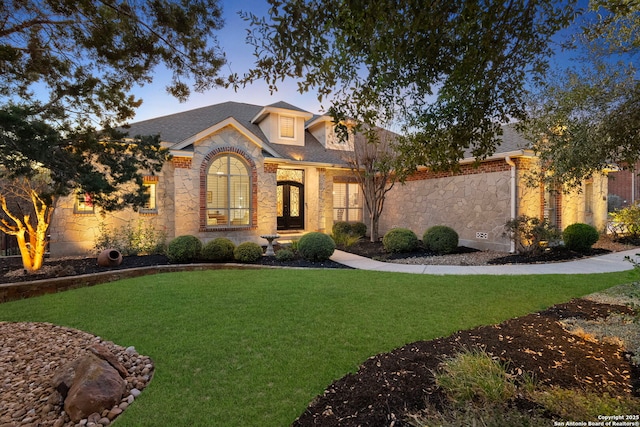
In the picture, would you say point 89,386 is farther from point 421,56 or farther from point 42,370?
point 421,56

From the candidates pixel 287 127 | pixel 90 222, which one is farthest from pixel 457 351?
pixel 287 127

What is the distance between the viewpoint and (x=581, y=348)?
12.6ft

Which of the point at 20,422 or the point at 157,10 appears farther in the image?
the point at 157,10

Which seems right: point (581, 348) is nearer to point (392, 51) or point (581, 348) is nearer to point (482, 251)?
point (392, 51)

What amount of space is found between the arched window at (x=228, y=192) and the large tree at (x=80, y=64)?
286 inches

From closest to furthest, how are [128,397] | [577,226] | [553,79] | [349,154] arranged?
[128,397] < [553,79] < [577,226] < [349,154]

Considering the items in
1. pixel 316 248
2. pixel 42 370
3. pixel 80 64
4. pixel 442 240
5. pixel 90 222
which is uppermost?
pixel 80 64

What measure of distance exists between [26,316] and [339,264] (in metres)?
7.13

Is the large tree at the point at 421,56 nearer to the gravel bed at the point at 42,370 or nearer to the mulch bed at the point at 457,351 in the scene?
the mulch bed at the point at 457,351

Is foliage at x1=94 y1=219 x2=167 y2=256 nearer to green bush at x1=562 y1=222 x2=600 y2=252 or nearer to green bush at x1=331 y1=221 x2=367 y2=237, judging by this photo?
green bush at x1=331 y1=221 x2=367 y2=237

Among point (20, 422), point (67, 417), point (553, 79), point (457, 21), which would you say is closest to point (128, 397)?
point (67, 417)

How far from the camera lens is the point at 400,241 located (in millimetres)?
12055

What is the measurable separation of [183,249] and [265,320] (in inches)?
222

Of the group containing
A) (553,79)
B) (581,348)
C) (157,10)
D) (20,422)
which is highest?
(553,79)
